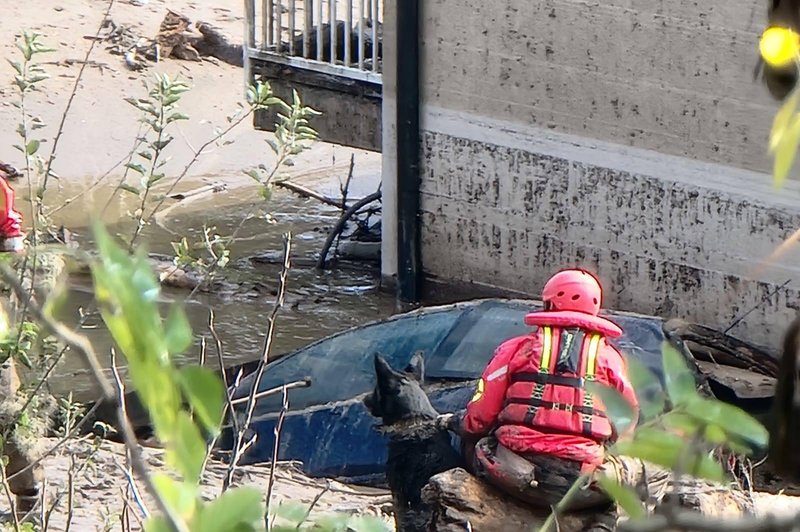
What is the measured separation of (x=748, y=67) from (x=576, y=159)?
1.45 meters

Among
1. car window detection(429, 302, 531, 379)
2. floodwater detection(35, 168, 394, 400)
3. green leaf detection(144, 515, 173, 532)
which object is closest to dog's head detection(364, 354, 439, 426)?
car window detection(429, 302, 531, 379)

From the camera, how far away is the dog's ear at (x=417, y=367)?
6875 millimetres

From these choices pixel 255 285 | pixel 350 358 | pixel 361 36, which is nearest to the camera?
pixel 350 358

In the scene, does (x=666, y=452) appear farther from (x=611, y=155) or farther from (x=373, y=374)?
(x=611, y=155)

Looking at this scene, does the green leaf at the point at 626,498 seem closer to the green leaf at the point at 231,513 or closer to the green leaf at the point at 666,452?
the green leaf at the point at 666,452

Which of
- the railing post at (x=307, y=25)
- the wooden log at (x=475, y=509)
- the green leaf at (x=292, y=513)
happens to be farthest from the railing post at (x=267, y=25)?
the green leaf at (x=292, y=513)

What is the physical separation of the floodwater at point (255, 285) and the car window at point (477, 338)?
1.85 m

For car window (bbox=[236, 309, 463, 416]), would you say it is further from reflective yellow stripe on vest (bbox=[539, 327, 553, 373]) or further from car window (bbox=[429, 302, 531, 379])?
reflective yellow stripe on vest (bbox=[539, 327, 553, 373])

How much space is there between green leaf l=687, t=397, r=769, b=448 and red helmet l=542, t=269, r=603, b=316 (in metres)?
3.93

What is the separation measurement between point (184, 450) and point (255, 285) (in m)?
10.1

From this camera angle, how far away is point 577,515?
4.93 metres

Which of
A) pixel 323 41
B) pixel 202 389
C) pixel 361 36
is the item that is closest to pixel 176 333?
pixel 202 389

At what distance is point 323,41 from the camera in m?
10.6

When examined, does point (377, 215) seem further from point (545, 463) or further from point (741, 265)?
point (545, 463)
